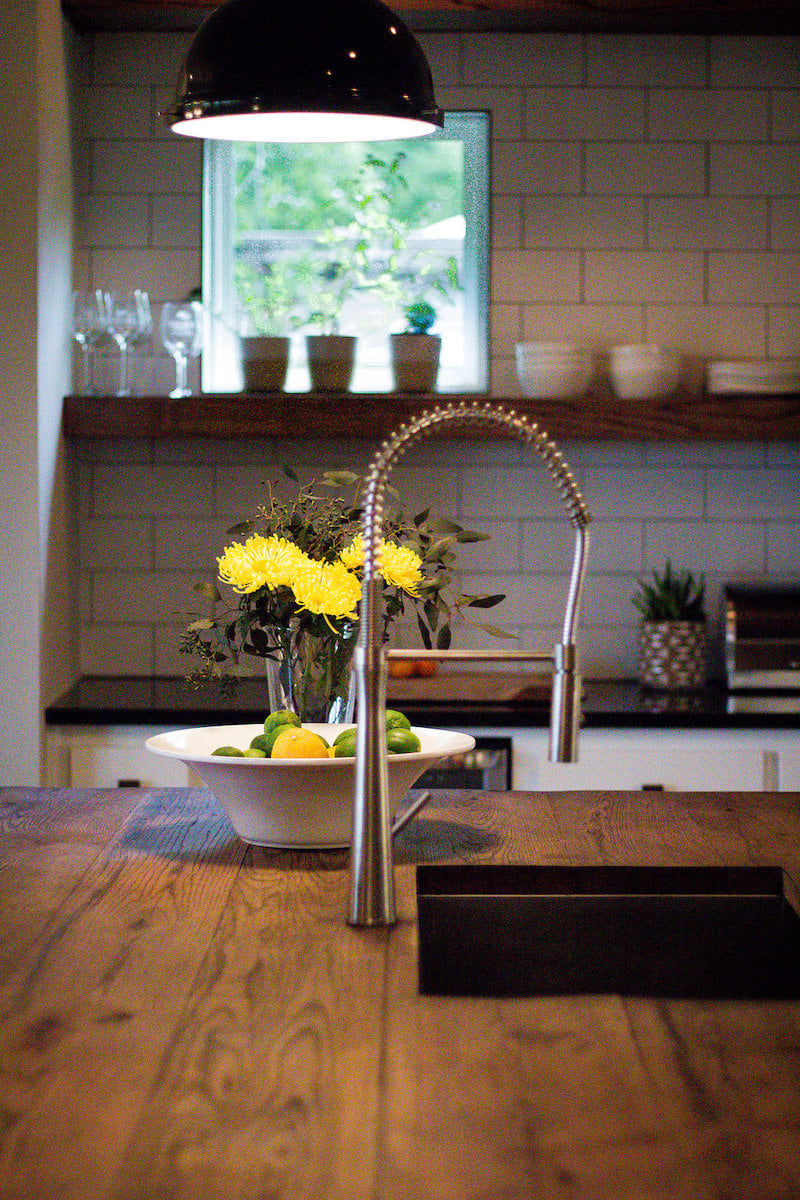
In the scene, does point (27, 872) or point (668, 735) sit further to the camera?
point (668, 735)

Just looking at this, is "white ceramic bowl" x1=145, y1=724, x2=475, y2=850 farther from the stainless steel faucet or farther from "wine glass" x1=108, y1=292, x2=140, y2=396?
"wine glass" x1=108, y1=292, x2=140, y2=396

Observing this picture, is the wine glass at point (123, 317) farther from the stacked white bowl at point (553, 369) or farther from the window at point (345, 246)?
the stacked white bowl at point (553, 369)

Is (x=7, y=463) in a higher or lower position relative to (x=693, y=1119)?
higher

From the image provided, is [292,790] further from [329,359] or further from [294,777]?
[329,359]

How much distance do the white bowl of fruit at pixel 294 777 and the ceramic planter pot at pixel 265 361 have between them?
190cm

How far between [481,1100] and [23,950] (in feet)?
1.72

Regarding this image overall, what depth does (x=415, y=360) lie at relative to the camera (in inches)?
133

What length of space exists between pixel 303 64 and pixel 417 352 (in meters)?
1.77

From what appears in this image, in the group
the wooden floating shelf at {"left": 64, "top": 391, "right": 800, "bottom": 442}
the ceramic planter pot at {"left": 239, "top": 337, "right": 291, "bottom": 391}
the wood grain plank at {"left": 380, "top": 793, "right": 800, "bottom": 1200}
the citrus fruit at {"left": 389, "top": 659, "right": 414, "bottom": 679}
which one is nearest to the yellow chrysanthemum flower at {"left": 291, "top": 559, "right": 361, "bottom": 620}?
the wood grain plank at {"left": 380, "top": 793, "right": 800, "bottom": 1200}

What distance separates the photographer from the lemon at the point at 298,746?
154cm

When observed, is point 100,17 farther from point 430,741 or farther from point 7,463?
point 430,741

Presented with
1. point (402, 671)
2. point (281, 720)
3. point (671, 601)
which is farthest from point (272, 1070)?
point (671, 601)

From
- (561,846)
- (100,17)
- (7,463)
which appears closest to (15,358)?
(7,463)

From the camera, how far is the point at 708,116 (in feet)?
11.5
